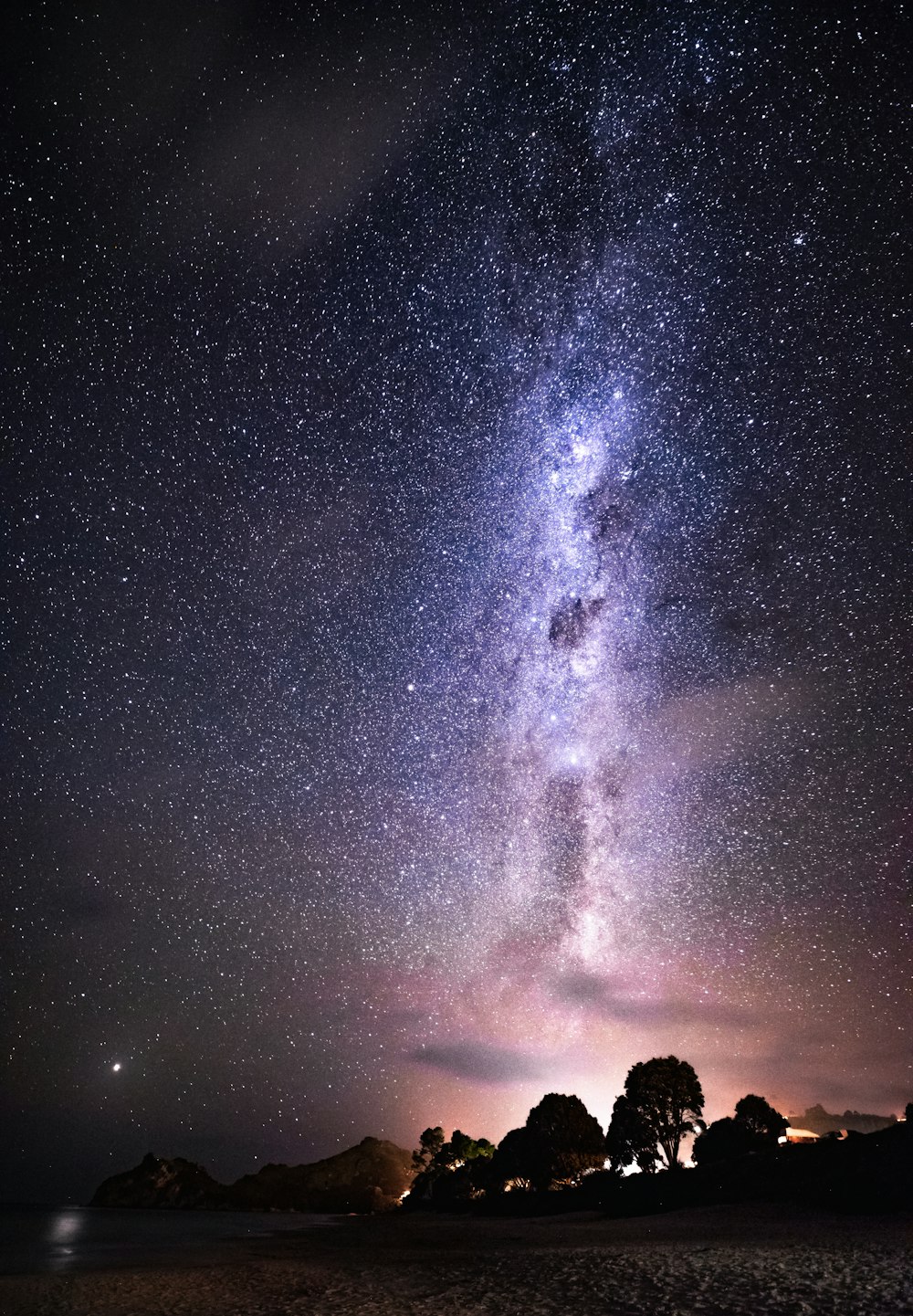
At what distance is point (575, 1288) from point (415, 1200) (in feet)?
303

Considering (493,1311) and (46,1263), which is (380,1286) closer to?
(493,1311)

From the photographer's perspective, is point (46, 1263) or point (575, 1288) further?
point (46, 1263)

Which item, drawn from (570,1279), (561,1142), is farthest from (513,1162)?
(570,1279)

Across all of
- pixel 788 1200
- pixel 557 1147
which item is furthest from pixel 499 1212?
pixel 788 1200

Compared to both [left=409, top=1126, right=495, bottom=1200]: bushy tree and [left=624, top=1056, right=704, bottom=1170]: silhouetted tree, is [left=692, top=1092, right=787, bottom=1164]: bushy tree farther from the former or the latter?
[left=409, top=1126, right=495, bottom=1200]: bushy tree

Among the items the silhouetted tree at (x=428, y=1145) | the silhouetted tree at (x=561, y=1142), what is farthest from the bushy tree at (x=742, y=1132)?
the silhouetted tree at (x=428, y=1145)

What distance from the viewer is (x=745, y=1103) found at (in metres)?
51.2

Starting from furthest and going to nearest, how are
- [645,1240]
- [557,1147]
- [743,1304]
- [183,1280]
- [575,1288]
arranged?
[557,1147] → [645,1240] → [183,1280] → [575,1288] → [743,1304]

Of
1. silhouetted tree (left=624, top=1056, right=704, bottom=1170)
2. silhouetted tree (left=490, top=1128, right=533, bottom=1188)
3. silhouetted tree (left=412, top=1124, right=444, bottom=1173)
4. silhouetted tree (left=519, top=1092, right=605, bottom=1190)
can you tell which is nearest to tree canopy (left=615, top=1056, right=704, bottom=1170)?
silhouetted tree (left=624, top=1056, right=704, bottom=1170)

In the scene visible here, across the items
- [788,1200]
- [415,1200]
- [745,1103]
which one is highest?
[745,1103]

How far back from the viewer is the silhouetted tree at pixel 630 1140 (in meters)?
50.6

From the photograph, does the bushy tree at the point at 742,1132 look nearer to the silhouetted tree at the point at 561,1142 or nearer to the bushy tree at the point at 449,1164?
the silhouetted tree at the point at 561,1142

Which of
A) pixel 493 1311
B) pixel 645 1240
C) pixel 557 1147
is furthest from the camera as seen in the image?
pixel 557 1147

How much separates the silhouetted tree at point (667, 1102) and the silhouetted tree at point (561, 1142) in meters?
9.88
